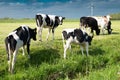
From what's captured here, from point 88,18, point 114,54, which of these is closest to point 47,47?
point 114,54

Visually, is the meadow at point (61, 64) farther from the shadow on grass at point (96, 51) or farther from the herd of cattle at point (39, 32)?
the herd of cattle at point (39, 32)

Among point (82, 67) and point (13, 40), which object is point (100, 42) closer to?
point (82, 67)

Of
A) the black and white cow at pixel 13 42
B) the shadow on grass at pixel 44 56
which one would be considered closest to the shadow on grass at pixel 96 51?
the shadow on grass at pixel 44 56

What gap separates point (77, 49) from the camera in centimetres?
2188

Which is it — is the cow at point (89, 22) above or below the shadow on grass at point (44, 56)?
above

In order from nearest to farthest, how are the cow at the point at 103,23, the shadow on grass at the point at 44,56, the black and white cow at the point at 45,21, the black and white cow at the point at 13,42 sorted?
the black and white cow at the point at 13,42 → the shadow on grass at the point at 44,56 → the black and white cow at the point at 45,21 → the cow at the point at 103,23

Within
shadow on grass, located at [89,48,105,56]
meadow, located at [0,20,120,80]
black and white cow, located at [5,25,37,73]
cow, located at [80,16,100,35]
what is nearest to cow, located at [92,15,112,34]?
cow, located at [80,16,100,35]

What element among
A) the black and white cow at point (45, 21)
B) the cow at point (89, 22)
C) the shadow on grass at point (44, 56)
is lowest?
the shadow on grass at point (44, 56)

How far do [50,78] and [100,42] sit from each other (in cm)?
821

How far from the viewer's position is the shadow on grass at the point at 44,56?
62.0ft

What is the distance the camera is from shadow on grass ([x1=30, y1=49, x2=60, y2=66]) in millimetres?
18906

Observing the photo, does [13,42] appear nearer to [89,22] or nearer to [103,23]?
[89,22]

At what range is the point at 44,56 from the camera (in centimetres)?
1964

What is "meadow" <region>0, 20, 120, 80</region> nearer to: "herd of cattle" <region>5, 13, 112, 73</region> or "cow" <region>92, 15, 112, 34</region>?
"herd of cattle" <region>5, 13, 112, 73</region>
